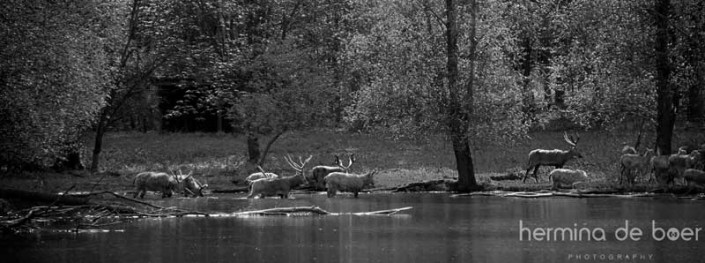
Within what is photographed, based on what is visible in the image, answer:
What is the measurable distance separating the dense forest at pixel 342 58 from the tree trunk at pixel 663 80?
0.16 ft

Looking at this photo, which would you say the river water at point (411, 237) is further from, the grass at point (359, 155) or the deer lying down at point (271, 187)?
the grass at point (359, 155)

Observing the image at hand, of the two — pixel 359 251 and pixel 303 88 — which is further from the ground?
pixel 303 88

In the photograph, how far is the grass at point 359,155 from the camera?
146ft

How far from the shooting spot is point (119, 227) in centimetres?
2902

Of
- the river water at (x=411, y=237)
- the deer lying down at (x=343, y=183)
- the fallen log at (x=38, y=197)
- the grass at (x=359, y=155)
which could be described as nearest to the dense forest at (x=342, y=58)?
the grass at (x=359, y=155)

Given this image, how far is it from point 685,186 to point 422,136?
9.03 meters

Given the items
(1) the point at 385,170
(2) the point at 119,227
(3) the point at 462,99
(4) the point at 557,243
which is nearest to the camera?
(4) the point at 557,243

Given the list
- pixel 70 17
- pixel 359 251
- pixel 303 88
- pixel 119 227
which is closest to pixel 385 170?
pixel 303 88

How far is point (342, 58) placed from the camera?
58.6m

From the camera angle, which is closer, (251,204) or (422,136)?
(251,204)

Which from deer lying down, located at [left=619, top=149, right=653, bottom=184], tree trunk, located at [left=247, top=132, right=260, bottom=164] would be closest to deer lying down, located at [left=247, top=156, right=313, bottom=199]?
deer lying down, located at [left=619, top=149, right=653, bottom=184]

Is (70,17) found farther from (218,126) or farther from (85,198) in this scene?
(218,126)

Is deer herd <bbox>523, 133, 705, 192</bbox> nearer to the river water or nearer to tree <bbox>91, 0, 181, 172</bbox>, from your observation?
the river water

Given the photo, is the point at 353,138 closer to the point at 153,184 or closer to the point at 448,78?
Answer: the point at 448,78
